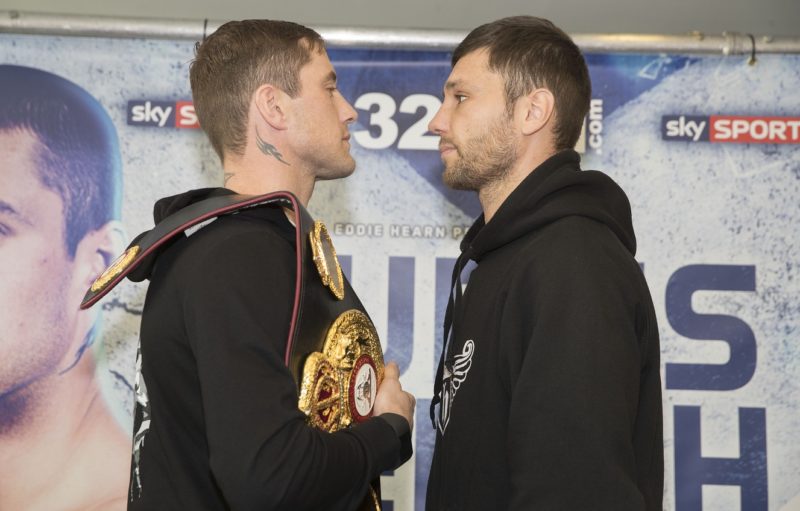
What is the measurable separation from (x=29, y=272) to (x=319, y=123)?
5.23ft

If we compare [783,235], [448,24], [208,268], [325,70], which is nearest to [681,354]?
[783,235]

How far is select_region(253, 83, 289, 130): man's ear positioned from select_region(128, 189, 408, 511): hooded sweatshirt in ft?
0.69

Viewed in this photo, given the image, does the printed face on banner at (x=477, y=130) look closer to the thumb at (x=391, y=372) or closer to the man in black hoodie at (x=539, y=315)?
the man in black hoodie at (x=539, y=315)

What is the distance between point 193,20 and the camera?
2.90m

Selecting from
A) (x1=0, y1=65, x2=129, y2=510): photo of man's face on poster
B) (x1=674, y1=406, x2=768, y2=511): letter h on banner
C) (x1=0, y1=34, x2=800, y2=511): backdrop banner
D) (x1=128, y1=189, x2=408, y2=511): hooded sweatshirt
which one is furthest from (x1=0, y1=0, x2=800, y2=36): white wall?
(x1=128, y1=189, x2=408, y2=511): hooded sweatshirt

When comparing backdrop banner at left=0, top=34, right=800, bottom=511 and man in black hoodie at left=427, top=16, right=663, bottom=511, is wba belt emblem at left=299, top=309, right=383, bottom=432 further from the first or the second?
backdrop banner at left=0, top=34, right=800, bottom=511

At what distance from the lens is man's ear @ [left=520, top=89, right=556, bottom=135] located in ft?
5.85

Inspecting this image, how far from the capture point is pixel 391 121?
297cm

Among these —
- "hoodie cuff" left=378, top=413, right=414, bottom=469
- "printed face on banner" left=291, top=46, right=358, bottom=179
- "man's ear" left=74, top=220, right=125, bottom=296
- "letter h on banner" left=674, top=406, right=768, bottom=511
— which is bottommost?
"letter h on banner" left=674, top=406, right=768, bottom=511

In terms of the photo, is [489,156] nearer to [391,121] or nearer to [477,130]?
[477,130]

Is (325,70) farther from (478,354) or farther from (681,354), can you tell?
(681,354)

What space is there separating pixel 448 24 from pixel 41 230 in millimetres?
1669

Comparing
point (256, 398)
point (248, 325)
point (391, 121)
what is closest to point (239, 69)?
point (248, 325)

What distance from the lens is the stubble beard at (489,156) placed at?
1811mm
